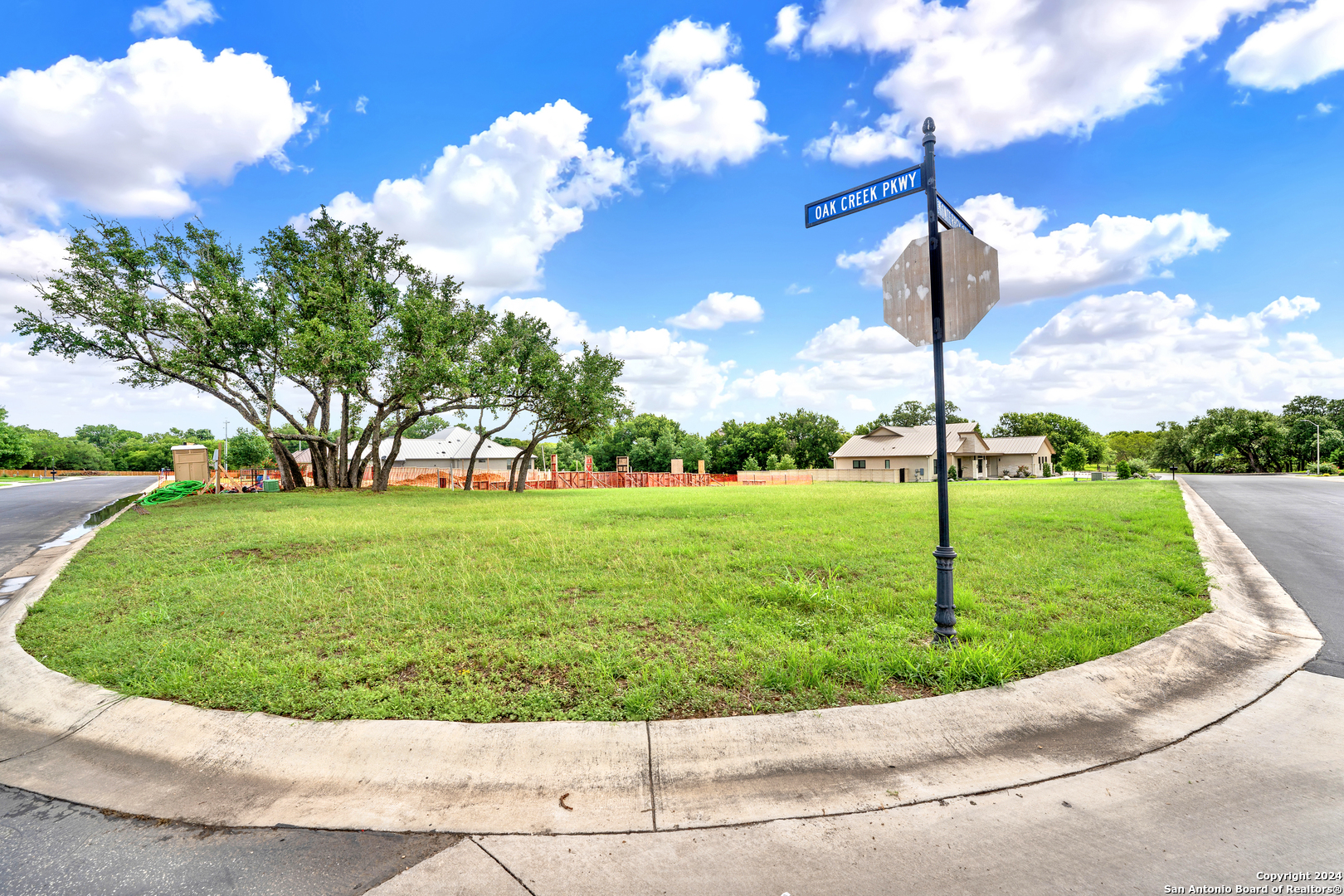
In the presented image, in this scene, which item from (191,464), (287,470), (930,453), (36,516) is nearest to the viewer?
(36,516)

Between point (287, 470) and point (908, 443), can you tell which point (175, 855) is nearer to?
point (287, 470)

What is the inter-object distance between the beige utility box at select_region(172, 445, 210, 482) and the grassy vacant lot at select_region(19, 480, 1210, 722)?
16976 millimetres

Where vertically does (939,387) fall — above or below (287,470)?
above

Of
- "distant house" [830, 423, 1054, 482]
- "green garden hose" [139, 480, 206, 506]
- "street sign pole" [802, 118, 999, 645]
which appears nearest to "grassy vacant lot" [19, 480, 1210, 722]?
"street sign pole" [802, 118, 999, 645]

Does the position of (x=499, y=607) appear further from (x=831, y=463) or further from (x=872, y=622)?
(x=831, y=463)

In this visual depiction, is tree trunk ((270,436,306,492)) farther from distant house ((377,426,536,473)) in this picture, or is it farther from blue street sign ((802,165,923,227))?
distant house ((377,426,536,473))

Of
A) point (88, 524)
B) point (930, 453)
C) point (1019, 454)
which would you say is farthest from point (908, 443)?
point (88, 524)

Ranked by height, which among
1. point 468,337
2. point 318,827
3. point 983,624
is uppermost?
point 468,337

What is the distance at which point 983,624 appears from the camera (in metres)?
5.59

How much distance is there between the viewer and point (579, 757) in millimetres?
3520

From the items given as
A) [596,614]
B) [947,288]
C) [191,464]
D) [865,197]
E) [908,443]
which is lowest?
[596,614]

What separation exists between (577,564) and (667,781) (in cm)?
524

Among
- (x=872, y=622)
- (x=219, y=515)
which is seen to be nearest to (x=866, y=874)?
(x=872, y=622)

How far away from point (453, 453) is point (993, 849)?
62.2 metres
